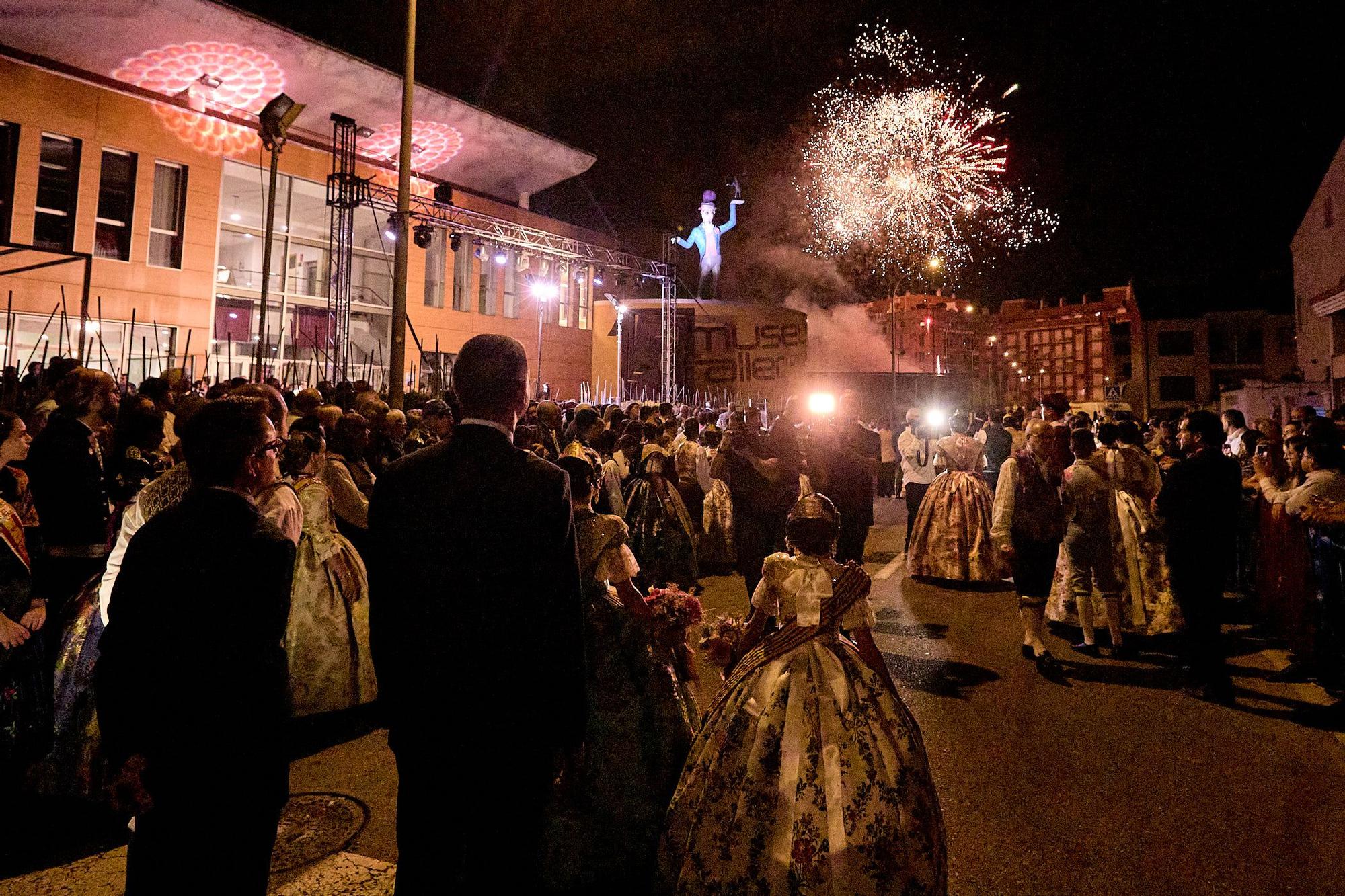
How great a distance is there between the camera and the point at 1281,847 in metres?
3.45

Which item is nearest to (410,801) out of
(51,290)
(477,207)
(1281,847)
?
(1281,847)

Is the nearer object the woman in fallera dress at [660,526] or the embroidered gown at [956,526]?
the woman in fallera dress at [660,526]

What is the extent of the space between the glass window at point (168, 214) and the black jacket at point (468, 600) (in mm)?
20041

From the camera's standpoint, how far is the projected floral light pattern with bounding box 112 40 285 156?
17484 mm

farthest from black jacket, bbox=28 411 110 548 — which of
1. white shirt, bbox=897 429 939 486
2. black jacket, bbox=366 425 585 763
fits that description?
white shirt, bbox=897 429 939 486

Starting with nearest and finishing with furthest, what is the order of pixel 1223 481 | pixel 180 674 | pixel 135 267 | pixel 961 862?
pixel 180 674 < pixel 961 862 < pixel 1223 481 < pixel 135 267

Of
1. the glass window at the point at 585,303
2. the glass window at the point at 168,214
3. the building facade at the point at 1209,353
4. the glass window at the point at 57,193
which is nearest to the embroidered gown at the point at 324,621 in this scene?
the glass window at the point at 57,193

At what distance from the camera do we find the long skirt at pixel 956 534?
912 cm

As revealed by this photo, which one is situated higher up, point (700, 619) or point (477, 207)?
point (477, 207)

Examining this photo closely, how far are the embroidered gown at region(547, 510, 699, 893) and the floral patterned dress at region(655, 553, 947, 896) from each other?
0.23 metres

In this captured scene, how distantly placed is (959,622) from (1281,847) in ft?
12.9

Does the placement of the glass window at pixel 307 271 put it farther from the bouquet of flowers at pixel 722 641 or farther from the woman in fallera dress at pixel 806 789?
the woman in fallera dress at pixel 806 789

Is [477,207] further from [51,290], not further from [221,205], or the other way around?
[51,290]

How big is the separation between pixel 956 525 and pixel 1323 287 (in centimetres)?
2337
